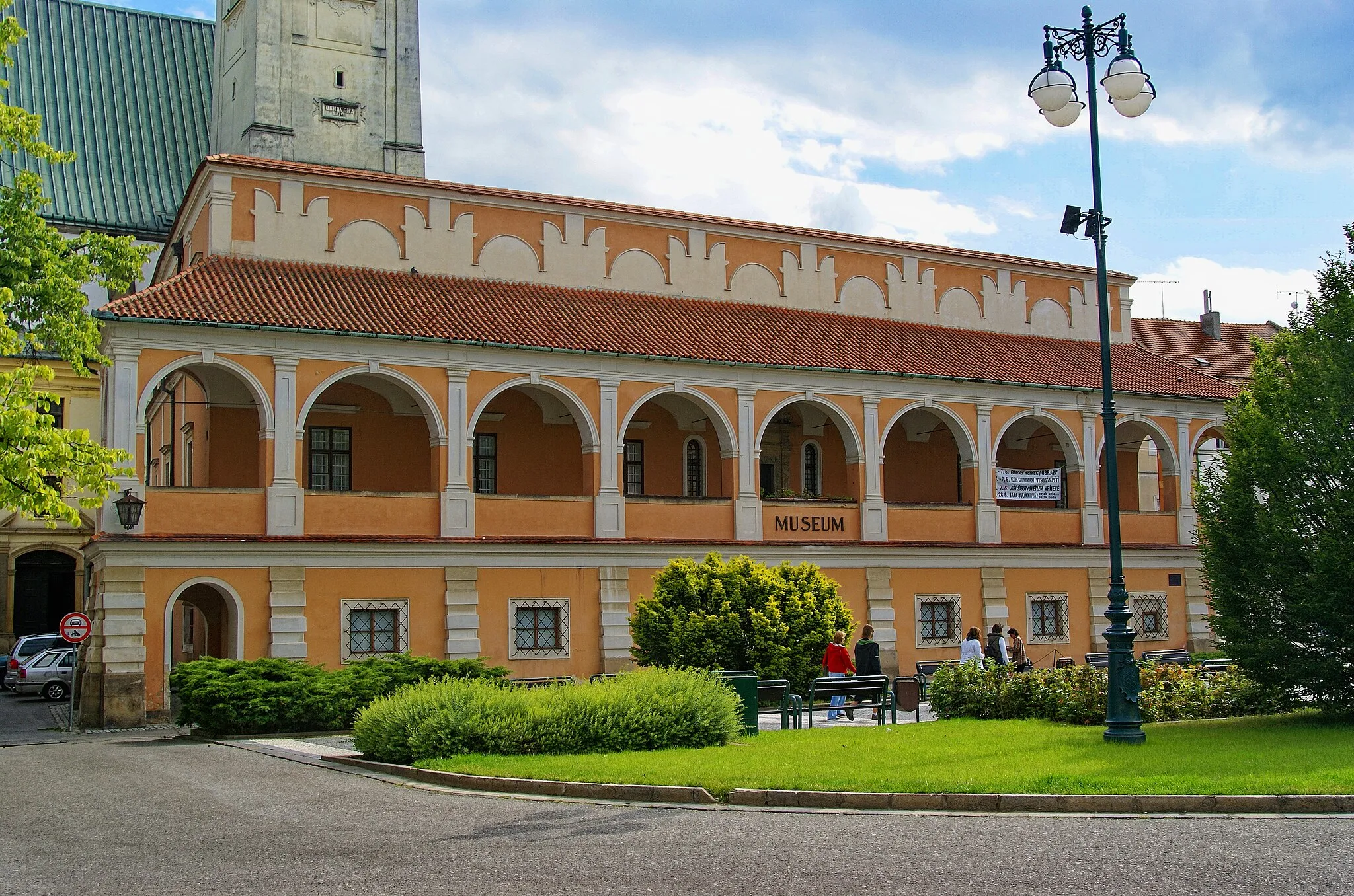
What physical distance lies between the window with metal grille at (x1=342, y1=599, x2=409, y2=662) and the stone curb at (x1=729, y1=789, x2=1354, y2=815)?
17146mm

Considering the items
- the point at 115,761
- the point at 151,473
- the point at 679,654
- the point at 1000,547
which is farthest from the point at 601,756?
the point at 151,473

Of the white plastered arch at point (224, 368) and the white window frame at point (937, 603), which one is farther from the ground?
the white plastered arch at point (224, 368)

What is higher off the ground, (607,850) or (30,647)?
(30,647)

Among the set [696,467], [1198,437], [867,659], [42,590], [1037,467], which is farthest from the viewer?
[42,590]

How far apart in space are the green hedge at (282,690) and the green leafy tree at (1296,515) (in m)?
11.0

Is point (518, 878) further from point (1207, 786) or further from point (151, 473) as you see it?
point (151, 473)

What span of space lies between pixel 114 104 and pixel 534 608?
1399 inches

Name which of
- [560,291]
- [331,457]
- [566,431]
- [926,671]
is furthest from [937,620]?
[331,457]

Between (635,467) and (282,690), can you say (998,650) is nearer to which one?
(635,467)

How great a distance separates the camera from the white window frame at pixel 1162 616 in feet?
126

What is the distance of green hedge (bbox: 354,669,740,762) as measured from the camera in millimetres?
17391

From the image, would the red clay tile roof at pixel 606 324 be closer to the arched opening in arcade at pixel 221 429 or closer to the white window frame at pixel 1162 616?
the arched opening in arcade at pixel 221 429

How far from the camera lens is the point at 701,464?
37062 mm

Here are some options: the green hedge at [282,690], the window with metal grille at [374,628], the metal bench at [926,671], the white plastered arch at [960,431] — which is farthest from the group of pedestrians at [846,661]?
the white plastered arch at [960,431]
